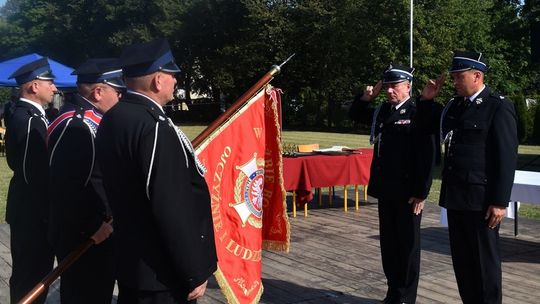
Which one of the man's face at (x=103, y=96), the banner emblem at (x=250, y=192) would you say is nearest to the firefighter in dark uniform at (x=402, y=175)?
the banner emblem at (x=250, y=192)

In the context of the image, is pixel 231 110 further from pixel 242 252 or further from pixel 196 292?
pixel 196 292

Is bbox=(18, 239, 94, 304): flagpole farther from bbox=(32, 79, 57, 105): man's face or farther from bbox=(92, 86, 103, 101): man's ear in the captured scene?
bbox=(32, 79, 57, 105): man's face

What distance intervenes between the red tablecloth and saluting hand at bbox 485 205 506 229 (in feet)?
14.3

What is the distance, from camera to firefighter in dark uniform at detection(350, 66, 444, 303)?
467cm

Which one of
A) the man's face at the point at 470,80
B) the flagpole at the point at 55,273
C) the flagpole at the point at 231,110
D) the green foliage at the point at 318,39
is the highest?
the green foliage at the point at 318,39

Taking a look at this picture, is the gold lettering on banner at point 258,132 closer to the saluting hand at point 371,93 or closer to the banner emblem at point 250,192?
the banner emblem at point 250,192

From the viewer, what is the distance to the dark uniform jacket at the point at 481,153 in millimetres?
3939

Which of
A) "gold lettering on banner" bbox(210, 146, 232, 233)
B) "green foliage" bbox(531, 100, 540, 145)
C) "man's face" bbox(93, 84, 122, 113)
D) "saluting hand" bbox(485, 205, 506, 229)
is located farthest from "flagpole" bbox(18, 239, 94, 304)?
"green foliage" bbox(531, 100, 540, 145)

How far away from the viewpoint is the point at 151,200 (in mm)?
2445

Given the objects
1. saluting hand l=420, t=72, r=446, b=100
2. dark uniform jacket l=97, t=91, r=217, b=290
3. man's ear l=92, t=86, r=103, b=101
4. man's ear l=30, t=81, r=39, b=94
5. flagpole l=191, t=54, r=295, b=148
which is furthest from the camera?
saluting hand l=420, t=72, r=446, b=100

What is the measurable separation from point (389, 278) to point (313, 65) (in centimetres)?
3169

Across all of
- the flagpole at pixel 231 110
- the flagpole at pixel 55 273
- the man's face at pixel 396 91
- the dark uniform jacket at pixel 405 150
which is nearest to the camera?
the flagpole at pixel 55 273

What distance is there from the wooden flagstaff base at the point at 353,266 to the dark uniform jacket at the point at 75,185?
6.24ft

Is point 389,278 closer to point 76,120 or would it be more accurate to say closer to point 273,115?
point 273,115
